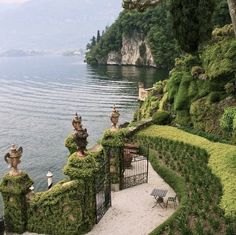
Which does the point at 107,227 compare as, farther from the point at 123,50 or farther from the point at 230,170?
the point at 123,50

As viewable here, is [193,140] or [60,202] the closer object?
[60,202]

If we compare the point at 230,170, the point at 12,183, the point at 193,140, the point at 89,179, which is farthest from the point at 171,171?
the point at 12,183

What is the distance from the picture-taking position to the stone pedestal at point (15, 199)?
16734 millimetres

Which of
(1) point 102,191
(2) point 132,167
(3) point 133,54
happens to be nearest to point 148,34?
(3) point 133,54

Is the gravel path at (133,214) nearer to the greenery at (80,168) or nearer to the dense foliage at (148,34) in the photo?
the greenery at (80,168)

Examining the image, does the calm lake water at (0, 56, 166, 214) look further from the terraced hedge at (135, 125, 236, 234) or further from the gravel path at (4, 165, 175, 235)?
the gravel path at (4, 165, 175, 235)

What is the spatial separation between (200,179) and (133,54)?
418ft

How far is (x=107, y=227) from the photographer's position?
17578 millimetres

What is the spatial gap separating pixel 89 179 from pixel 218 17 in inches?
2631

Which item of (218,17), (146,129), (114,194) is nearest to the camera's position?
(114,194)

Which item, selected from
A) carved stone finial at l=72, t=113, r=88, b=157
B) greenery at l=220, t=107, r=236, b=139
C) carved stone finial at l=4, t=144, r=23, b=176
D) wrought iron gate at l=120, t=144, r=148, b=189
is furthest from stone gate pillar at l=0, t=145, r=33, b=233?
greenery at l=220, t=107, r=236, b=139

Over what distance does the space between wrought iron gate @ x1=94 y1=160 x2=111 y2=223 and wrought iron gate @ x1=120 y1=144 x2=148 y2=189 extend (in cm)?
248

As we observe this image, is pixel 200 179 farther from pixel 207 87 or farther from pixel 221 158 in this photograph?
pixel 207 87

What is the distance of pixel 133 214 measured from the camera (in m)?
18.6
